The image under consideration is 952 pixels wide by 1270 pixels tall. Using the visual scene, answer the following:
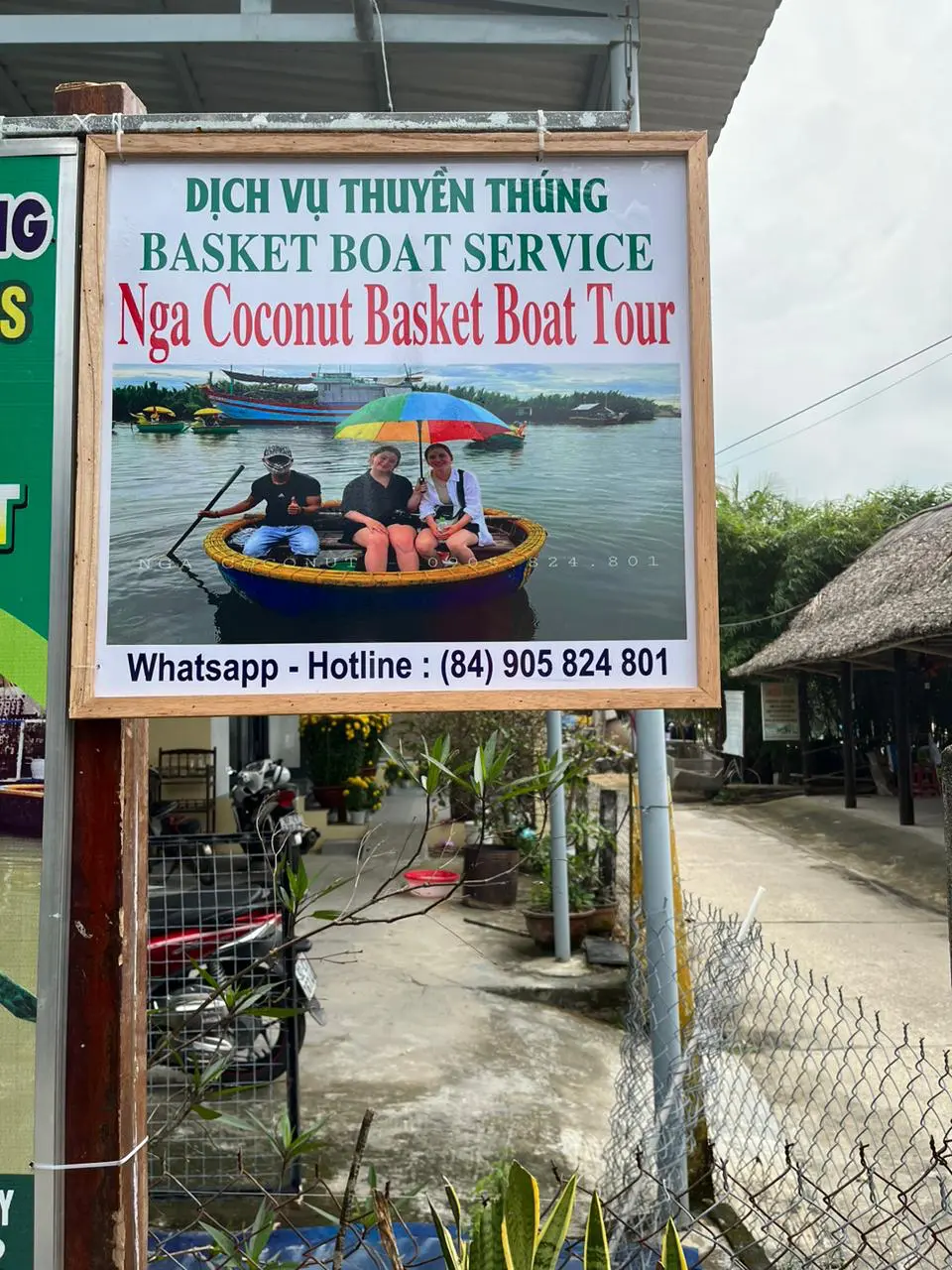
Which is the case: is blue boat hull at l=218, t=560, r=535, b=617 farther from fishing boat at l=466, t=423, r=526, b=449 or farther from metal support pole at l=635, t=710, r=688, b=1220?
metal support pole at l=635, t=710, r=688, b=1220

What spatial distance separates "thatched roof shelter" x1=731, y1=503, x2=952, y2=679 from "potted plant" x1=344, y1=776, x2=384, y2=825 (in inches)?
253

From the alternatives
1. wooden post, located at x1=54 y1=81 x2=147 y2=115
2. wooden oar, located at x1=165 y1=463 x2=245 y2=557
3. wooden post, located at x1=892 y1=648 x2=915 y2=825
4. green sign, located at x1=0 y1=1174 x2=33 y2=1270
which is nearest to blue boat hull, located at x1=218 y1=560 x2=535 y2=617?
wooden oar, located at x1=165 y1=463 x2=245 y2=557

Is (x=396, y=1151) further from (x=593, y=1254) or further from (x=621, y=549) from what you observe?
(x=621, y=549)

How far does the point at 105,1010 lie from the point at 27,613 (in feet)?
2.10

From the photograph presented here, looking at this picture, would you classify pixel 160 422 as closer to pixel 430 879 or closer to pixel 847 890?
pixel 430 879

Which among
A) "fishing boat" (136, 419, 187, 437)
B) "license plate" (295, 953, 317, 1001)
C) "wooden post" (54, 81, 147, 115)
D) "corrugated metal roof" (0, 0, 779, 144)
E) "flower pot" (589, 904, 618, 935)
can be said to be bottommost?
"flower pot" (589, 904, 618, 935)

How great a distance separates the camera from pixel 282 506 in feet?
5.27

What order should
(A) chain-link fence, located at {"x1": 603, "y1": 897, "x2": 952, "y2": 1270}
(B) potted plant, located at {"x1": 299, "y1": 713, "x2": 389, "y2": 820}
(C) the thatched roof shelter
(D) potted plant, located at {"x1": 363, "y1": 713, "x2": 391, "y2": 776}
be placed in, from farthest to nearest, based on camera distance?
(C) the thatched roof shelter, (D) potted plant, located at {"x1": 363, "y1": 713, "x2": 391, "y2": 776}, (B) potted plant, located at {"x1": 299, "y1": 713, "x2": 389, "y2": 820}, (A) chain-link fence, located at {"x1": 603, "y1": 897, "x2": 952, "y2": 1270}

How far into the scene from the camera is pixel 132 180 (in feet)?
5.36

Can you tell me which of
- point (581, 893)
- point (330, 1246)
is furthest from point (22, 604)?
point (581, 893)

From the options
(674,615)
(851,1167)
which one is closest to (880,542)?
(851,1167)

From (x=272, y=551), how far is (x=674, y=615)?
0.66 metres

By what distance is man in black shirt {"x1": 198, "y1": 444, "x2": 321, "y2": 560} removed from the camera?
5.24ft

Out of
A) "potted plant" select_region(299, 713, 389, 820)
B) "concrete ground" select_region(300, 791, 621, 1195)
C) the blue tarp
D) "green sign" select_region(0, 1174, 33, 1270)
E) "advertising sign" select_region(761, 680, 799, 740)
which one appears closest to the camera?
"green sign" select_region(0, 1174, 33, 1270)
